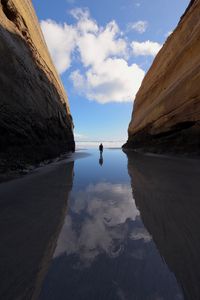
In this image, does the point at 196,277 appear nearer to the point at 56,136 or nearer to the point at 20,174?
the point at 20,174

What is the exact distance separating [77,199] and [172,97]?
18147mm

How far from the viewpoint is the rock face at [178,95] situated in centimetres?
1694

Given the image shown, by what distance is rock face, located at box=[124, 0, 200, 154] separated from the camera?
16.9m

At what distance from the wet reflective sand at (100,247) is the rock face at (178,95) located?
13.3 m

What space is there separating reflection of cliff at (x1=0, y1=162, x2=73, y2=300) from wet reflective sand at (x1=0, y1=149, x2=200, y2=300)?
10mm

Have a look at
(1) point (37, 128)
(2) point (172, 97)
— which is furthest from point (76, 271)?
(2) point (172, 97)

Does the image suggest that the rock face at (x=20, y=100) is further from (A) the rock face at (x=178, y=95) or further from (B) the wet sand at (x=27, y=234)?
(A) the rock face at (x=178, y=95)

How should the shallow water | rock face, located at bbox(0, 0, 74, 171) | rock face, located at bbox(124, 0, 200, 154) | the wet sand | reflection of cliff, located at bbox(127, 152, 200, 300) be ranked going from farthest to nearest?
rock face, located at bbox(124, 0, 200, 154)
rock face, located at bbox(0, 0, 74, 171)
reflection of cliff, located at bbox(127, 152, 200, 300)
the wet sand
the shallow water

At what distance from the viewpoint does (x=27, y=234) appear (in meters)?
3.19

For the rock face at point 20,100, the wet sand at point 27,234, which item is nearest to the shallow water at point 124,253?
the wet sand at point 27,234

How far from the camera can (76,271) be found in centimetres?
228

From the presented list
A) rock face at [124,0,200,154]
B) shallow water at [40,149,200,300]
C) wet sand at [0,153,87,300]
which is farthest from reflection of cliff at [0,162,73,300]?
rock face at [124,0,200,154]

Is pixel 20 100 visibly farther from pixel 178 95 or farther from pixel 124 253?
pixel 178 95

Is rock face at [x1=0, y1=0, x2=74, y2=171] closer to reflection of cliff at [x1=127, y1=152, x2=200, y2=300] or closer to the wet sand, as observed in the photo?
the wet sand
